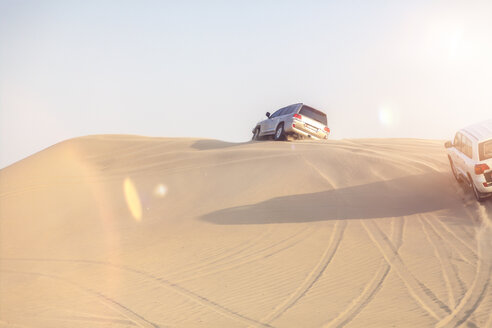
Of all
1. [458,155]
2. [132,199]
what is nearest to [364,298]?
[458,155]

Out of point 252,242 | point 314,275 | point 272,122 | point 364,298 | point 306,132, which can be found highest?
point 272,122

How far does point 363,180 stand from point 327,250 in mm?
5865

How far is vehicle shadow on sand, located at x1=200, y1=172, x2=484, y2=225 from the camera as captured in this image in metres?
13.2

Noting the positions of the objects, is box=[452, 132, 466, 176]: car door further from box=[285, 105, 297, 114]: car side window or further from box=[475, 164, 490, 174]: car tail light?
box=[285, 105, 297, 114]: car side window

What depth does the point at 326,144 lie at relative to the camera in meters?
22.0

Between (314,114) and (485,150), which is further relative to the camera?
(314,114)

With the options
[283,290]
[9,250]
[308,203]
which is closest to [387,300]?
[283,290]

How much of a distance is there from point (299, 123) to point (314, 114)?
905mm

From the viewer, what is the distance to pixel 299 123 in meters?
21.7

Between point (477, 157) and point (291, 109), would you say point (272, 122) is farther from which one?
point (477, 157)

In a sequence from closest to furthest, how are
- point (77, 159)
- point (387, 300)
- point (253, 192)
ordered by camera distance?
point (387, 300)
point (253, 192)
point (77, 159)

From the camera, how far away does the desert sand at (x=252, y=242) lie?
8273mm

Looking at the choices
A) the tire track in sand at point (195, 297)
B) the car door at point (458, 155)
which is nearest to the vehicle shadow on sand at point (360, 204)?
the car door at point (458, 155)

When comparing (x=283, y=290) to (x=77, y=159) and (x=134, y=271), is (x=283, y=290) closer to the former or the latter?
(x=134, y=271)
